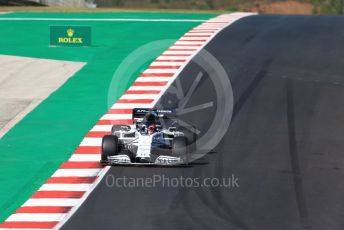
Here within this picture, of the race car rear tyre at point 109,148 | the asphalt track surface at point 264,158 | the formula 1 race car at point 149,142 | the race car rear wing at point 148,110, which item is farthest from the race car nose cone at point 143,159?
the race car rear wing at point 148,110

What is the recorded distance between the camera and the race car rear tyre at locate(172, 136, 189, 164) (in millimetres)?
18344

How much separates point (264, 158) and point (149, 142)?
2596 millimetres

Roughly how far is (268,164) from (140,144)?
111 inches

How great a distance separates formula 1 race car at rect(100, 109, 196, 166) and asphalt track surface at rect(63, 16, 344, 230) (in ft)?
0.95

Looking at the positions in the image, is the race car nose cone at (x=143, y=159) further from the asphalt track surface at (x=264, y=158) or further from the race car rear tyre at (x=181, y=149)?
the race car rear tyre at (x=181, y=149)

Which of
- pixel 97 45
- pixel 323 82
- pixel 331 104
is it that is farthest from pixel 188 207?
pixel 97 45

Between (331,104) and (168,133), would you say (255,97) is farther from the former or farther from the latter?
(168,133)

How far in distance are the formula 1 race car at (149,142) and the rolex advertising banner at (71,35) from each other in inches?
451

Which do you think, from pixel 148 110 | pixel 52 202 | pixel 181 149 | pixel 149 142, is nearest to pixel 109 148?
pixel 149 142

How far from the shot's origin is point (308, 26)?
110 ft

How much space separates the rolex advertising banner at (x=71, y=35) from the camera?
A: 3086 cm

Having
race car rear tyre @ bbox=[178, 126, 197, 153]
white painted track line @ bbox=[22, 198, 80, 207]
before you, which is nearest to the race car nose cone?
race car rear tyre @ bbox=[178, 126, 197, 153]

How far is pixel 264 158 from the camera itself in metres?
19.0

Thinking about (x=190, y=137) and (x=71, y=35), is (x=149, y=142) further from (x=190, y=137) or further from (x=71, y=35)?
(x=71, y=35)
